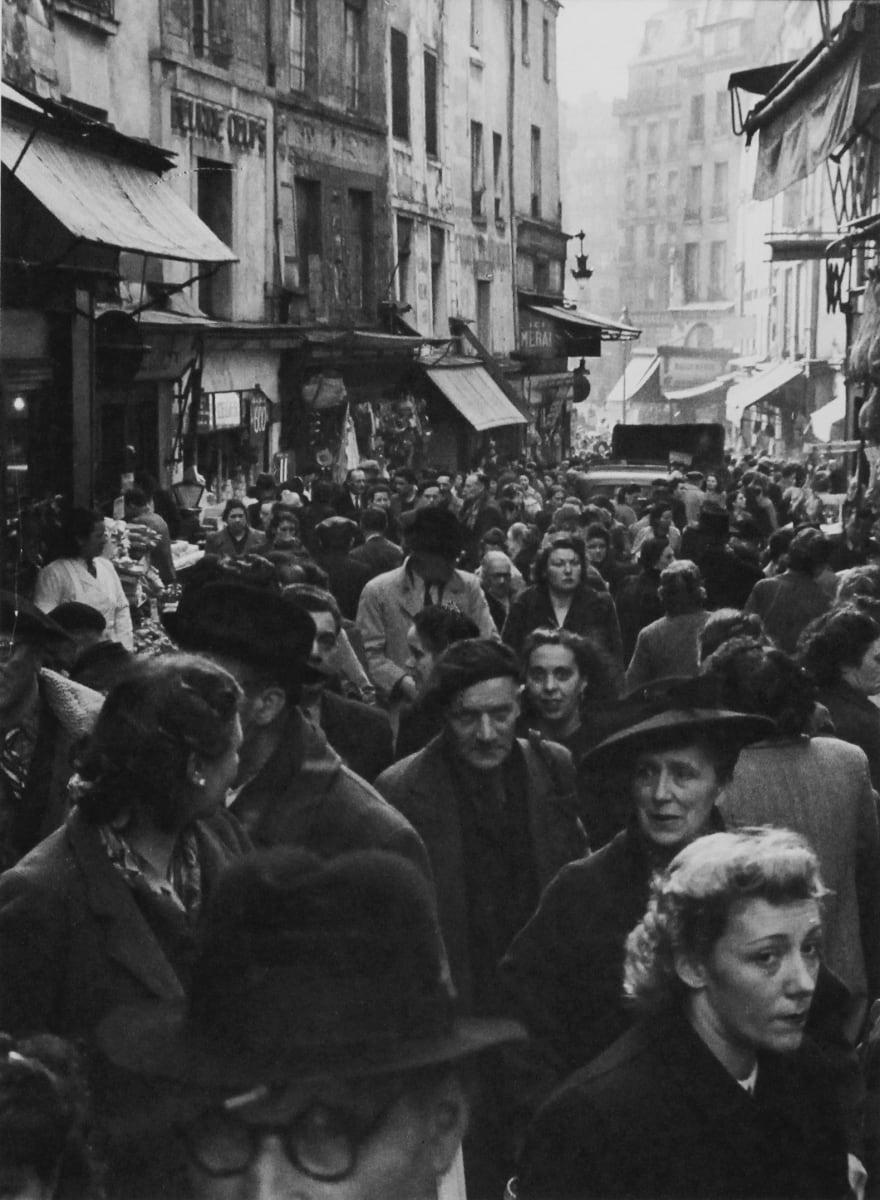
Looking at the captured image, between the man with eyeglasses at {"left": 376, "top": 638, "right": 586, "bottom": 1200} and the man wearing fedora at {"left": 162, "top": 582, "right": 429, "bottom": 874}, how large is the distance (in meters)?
0.58

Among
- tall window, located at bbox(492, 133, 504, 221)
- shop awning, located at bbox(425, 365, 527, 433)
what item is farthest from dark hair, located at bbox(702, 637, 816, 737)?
shop awning, located at bbox(425, 365, 527, 433)

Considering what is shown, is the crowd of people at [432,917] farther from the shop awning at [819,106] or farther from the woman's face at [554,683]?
the shop awning at [819,106]

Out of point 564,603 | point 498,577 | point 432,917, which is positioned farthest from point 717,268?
point 432,917

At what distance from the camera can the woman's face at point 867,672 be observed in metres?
5.79

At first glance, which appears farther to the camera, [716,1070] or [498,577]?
[498,577]

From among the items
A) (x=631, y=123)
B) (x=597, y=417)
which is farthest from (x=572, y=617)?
(x=597, y=417)

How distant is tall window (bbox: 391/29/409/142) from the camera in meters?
11.9

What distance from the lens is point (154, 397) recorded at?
48.2ft

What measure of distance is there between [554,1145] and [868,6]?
8.63m

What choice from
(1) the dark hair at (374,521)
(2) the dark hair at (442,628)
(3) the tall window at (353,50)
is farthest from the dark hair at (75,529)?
(3) the tall window at (353,50)

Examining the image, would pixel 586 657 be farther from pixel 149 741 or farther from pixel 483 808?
pixel 149 741

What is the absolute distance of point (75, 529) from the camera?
24.9 feet

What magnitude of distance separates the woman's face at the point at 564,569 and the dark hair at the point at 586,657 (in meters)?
2.59

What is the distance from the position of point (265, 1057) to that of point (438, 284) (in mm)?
14296
